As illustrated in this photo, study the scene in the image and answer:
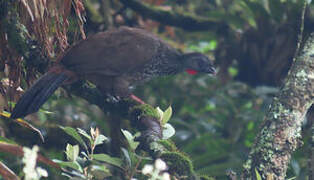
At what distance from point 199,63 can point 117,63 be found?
810 millimetres

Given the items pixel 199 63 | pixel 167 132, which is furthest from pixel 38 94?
pixel 199 63

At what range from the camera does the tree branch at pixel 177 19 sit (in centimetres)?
445

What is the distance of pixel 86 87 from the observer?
137 inches

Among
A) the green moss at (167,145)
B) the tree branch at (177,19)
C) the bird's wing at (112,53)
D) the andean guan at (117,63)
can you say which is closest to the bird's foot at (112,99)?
the andean guan at (117,63)

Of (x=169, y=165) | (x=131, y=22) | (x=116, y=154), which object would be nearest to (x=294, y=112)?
(x=169, y=165)

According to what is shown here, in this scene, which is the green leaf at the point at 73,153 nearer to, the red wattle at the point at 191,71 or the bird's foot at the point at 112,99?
the bird's foot at the point at 112,99

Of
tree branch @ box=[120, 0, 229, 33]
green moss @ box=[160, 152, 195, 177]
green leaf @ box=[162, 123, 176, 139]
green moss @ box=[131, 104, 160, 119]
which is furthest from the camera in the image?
tree branch @ box=[120, 0, 229, 33]

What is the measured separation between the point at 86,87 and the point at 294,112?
1.46 meters

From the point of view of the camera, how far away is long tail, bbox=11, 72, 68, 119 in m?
2.78

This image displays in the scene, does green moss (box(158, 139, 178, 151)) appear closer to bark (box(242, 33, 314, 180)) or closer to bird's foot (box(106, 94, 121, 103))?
bark (box(242, 33, 314, 180))

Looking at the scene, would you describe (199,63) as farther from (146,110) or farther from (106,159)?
(106,159)

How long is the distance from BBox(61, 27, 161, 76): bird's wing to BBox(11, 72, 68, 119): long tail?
0.18 metres

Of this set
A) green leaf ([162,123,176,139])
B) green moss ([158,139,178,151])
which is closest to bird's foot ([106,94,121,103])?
green leaf ([162,123,176,139])

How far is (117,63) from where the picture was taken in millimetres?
3852
